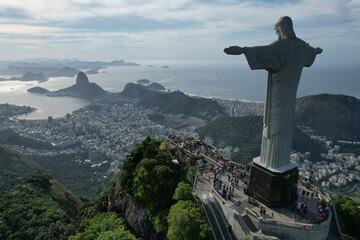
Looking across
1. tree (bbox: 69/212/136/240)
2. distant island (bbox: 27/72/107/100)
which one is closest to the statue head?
tree (bbox: 69/212/136/240)

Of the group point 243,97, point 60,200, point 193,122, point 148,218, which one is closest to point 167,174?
point 148,218

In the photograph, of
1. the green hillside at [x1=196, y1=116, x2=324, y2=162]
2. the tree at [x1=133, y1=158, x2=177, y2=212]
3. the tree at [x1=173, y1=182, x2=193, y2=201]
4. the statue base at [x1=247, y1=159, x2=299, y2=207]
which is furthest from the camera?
the green hillside at [x1=196, y1=116, x2=324, y2=162]

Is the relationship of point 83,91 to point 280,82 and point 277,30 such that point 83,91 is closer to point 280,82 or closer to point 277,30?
point 277,30

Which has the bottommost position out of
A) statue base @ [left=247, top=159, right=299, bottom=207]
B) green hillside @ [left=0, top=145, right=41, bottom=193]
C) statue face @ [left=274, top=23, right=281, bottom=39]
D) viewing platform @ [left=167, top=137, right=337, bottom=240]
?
green hillside @ [left=0, top=145, right=41, bottom=193]

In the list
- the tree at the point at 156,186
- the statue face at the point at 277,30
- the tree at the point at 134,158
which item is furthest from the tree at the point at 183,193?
the statue face at the point at 277,30

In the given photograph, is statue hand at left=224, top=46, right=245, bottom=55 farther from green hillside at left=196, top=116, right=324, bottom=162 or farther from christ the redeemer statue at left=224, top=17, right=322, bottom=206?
green hillside at left=196, top=116, right=324, bottom=162

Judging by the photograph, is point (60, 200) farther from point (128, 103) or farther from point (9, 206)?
point (128, 103)
